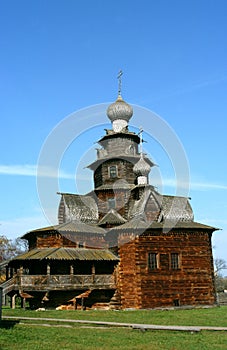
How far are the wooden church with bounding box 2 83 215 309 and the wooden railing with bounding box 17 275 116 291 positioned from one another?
6 centimetres

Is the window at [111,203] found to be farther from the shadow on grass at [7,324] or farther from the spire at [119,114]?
the shadow on grass at [7,324]

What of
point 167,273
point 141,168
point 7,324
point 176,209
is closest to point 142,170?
point 141,168

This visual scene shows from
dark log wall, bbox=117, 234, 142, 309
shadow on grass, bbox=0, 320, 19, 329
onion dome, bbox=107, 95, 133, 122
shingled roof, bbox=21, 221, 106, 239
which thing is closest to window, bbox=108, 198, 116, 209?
shingled roof, bbox=21, 221, 106, 239

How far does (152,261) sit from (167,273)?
4.88ft

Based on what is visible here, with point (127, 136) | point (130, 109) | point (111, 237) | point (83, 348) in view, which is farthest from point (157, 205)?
point (83, 348)

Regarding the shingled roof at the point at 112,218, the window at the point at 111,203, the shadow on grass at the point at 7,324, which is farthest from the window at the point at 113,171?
the shadow on grass at the point at 7,324

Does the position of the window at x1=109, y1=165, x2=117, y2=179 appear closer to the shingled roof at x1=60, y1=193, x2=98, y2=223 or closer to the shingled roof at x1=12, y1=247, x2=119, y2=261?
the shingled roof at x1=60, y1=193, x2=98, y2=223

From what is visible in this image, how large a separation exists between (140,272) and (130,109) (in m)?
15.6

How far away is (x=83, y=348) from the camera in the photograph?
42.3ft

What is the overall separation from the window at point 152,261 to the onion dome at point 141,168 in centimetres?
728

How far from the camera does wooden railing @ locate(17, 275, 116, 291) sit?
27891 millimetres

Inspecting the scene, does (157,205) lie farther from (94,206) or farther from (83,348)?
(83,348)

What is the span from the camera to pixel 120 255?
1222 inches

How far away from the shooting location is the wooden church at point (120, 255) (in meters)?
29.4
